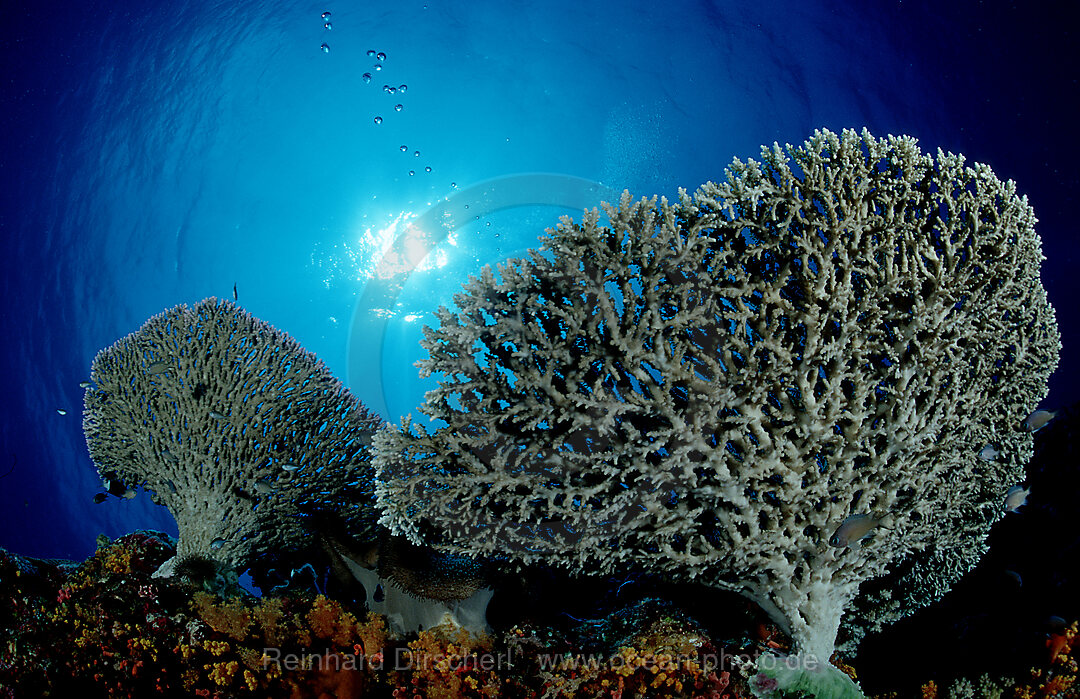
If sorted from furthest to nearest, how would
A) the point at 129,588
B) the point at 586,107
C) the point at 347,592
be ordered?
1. the point at 586,107
2. the point at 347,592
3. the point at 129,588

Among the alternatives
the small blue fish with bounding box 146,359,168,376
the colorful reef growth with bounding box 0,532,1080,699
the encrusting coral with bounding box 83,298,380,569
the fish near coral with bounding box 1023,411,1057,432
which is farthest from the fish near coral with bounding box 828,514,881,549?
the small blue fish with bounding box 146,359,168,376

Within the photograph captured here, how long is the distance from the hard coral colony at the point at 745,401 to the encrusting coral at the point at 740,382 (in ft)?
0.05

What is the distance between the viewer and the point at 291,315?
61.8 feet

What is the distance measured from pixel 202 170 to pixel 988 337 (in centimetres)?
2103

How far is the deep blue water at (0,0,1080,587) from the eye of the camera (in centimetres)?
1438

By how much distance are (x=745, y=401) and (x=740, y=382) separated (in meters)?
Result: 0.11

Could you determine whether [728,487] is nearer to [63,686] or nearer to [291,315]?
[63,686]

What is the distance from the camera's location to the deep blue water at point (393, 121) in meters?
14.4

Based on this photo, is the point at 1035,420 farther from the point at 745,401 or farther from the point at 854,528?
the point at 745,401

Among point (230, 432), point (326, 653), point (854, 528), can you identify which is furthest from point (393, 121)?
point (854, 528)

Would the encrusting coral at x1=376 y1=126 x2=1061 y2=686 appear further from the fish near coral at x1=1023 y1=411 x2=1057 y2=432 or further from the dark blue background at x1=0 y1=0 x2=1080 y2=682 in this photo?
the dark blue background at x1=0 y1=0 x2=1080 y2=682

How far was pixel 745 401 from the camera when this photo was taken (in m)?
2.57

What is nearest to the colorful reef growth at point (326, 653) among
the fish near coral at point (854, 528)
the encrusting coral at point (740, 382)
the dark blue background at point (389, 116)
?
the encrusting coral at point (740, 382)

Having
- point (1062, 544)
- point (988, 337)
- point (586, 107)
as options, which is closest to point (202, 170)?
point (586, 107)
